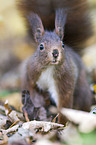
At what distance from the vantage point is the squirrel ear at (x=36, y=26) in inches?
85.5

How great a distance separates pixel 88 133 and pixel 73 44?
159cm

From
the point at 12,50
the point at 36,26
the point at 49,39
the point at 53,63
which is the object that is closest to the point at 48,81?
the point at 53,63

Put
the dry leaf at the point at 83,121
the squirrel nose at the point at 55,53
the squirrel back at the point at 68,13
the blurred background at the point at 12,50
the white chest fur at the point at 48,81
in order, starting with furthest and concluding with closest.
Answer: the blurred background at the point at 12,50, the squirrel back at the point at 68,13, the white chest fur at the point at 48,81, the squirrel nose at the point at 55,53, the dry leaf at the point at 83,121

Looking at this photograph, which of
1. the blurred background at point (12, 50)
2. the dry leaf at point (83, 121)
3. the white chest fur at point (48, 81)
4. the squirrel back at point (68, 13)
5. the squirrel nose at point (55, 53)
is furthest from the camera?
the blurred background at point (12, 50)

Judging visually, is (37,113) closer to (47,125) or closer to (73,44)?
(47,125)

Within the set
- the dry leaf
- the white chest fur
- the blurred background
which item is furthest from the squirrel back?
the blurred background

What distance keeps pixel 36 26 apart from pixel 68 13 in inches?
19.0

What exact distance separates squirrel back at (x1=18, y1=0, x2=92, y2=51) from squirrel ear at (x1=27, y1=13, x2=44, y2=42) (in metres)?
0.11

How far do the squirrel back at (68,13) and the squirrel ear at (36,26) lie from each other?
109 millimetres

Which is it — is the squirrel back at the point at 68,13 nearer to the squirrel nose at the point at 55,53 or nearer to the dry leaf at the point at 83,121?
the squirrel nose at the point at 55,53

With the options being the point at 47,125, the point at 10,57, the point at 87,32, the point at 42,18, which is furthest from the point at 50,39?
the point at 10,57

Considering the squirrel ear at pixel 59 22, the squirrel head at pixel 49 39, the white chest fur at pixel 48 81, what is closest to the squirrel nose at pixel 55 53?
the squirrel head at pixel 49 39

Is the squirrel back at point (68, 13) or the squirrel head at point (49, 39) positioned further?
the squirrel back at point (68, 13)

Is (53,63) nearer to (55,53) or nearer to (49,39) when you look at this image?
(55,53)
